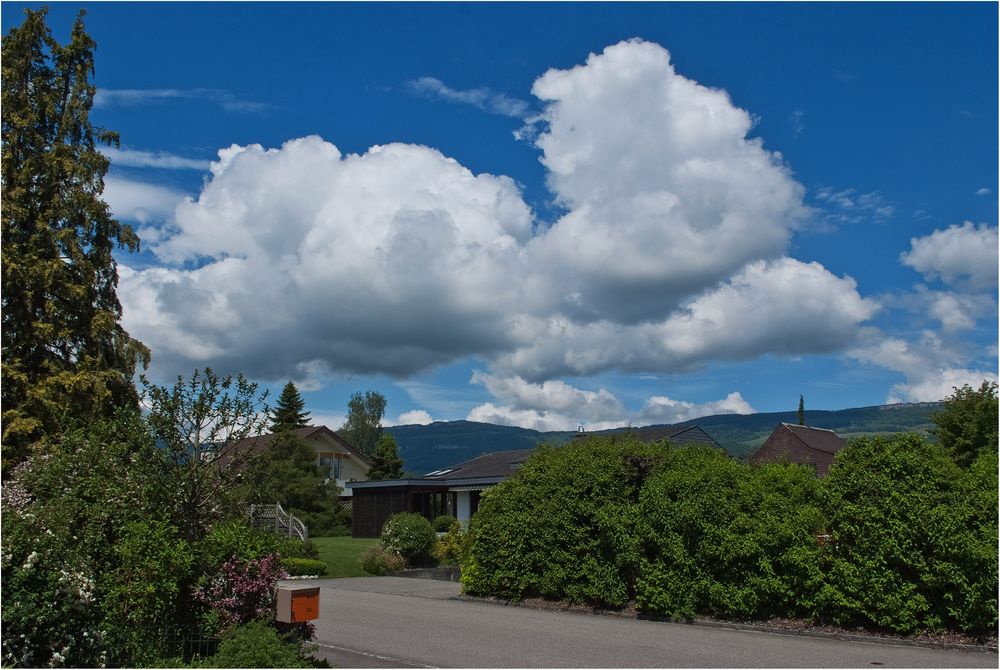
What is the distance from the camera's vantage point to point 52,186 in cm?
2161

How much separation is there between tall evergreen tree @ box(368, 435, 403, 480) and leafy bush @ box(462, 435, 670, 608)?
47.0 m

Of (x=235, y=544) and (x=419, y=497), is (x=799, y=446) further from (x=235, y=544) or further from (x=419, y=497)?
(x=235, y=544)

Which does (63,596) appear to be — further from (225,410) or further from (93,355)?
(93,355)

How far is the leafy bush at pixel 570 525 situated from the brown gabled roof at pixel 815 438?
34.4m

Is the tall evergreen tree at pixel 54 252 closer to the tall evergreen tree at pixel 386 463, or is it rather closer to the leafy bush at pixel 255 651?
the leafy bush at pixel 255 651

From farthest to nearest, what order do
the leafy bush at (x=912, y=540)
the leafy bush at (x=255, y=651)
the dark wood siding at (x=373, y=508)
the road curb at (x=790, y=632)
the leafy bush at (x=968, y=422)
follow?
1. the dark wood siding at (x=373, y=508)
2. the leafy bush at (x=968, y=422)
3. the leafy bush at (x=912, y=540)
4. the road curb at (x=790, y=632)
5. the leafy bush at (x=255, y=651)

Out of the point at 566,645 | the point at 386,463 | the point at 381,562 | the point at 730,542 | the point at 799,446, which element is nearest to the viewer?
the point at 566,645

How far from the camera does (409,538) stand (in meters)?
26.3

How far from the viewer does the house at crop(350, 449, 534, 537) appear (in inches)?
1555

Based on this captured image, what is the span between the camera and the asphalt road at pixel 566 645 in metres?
10.5

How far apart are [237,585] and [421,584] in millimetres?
13705

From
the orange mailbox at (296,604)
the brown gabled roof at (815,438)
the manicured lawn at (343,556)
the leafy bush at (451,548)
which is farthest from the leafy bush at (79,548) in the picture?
the brown gabled roof at (815,438)

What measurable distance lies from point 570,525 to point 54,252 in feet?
50.6

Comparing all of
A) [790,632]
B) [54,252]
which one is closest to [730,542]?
[790,632]
